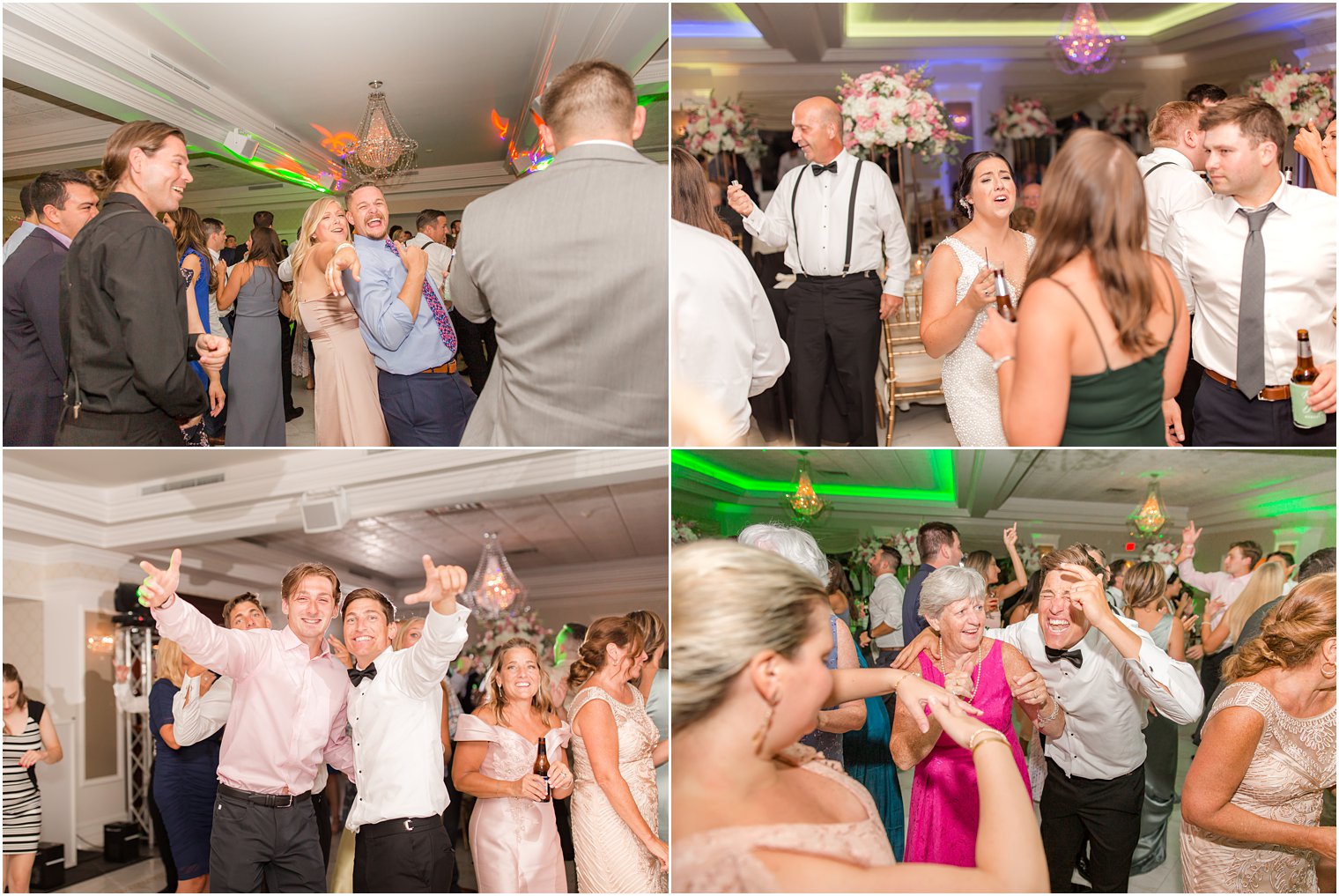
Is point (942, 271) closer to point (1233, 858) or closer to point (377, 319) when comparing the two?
point (377, 319)

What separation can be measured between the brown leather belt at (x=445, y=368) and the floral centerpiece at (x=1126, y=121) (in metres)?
1.97

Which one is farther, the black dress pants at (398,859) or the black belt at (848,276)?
the black belt at (848,276)

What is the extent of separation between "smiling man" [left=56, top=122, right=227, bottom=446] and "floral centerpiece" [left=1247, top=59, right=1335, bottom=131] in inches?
126

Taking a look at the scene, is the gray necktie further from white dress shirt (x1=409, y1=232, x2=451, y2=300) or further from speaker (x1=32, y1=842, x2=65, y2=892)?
speaker (x1=32, y1=842, x2=65, y2=892)

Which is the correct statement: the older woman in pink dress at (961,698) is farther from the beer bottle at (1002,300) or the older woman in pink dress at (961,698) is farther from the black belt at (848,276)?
the black belt at (848,276)

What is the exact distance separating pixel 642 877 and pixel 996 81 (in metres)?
2.63

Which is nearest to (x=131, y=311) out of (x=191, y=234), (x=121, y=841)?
(x=191, y=234)

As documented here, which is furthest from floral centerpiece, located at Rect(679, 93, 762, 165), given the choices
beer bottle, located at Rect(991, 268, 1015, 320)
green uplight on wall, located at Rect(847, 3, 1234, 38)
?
beer bottle, located at Rect(991, 268, 1015, 320)

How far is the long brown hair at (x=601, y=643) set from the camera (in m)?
3.03

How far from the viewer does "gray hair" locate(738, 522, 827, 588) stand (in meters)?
2.93

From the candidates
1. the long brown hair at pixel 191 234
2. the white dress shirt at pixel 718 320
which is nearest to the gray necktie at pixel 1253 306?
the white dress shirt at pixel 718 320

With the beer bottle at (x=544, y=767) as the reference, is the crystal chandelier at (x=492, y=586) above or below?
above

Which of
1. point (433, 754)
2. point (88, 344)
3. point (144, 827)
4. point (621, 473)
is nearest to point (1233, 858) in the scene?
point (621, 473)

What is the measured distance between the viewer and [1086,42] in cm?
322
